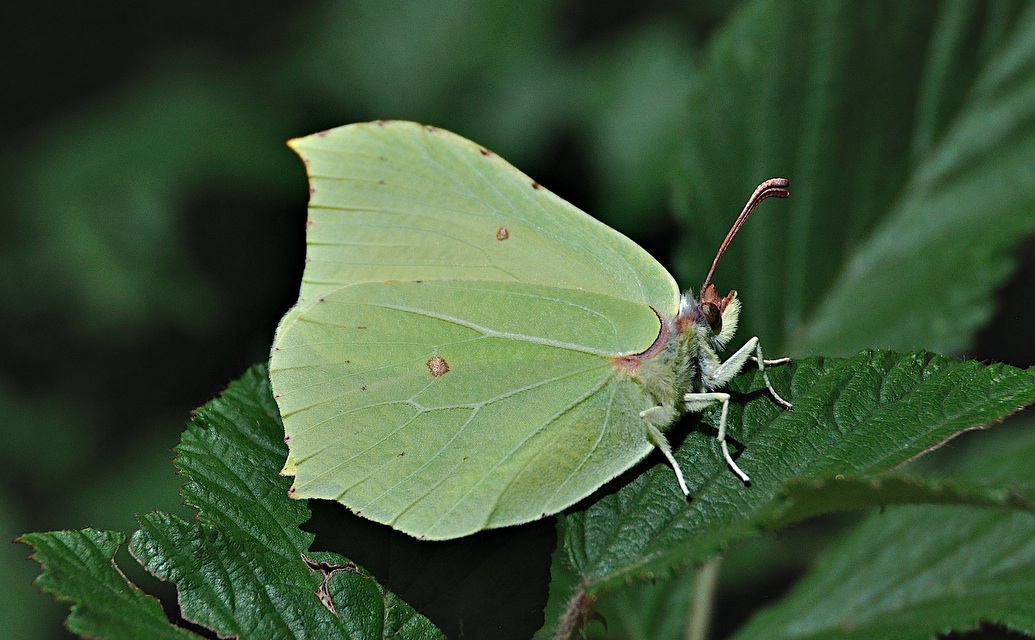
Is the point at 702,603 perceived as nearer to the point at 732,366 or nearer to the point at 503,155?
the point at 732,366

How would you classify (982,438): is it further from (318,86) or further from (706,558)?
(318,86)

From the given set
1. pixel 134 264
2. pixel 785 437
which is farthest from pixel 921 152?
pixel 134 264

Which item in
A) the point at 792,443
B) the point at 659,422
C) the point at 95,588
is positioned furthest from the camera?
the point at 659,422

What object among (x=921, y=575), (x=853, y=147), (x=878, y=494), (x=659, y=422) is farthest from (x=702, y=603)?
(x=853, y=147)

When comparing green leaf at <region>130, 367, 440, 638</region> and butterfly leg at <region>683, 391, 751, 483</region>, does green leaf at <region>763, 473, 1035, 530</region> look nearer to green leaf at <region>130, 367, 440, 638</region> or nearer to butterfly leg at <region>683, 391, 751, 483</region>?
butterfly leg at <region>683, 391, 751, 483</region>

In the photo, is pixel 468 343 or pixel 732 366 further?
pixel 468 343

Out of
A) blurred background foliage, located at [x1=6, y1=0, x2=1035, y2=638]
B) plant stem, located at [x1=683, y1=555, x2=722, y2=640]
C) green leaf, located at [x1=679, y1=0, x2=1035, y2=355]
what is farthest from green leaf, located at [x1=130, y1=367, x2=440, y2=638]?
green leaf, located at [x1=679, y1=0, x2=1035, y2=355]
